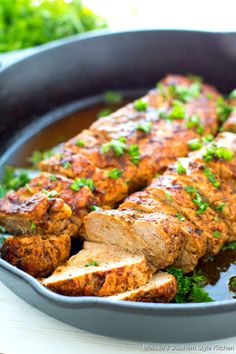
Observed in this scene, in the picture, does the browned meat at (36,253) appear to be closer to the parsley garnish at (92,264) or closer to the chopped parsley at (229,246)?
the parsley garnish at (92,264)

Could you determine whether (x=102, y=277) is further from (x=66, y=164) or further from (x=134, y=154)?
(x=134, y=154)

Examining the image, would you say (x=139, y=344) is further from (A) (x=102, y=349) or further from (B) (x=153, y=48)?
(B) (x=153, y=48)

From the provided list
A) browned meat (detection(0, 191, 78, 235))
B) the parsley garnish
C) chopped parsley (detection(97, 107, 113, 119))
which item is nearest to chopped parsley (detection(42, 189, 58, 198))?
browned meat (detection(0, 191, 78, 235))

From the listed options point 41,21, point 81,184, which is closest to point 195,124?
point 81,184

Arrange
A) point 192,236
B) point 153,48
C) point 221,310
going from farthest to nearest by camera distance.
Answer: point 153,48
point 192,236
point 221,310

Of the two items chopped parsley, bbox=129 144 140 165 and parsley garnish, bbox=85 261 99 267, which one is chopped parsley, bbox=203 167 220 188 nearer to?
chopped parsley, bbox=129 144 140 165

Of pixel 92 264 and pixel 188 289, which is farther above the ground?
pixel 92 264

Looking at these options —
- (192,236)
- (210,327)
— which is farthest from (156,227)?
(210,327)
